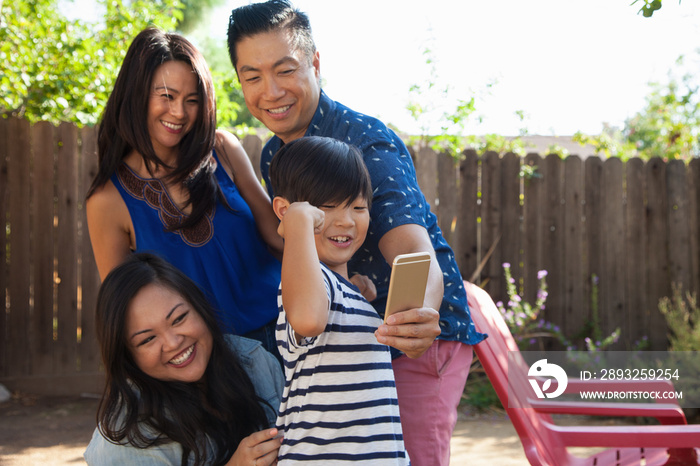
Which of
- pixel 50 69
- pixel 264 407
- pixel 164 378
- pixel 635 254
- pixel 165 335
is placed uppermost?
pixel 50 69

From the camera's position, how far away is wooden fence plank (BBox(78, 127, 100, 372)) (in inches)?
211

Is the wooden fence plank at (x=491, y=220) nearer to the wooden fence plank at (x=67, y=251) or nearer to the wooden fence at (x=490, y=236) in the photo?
the wooden fence at (x=490, y=236)

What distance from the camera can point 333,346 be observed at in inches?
63.6

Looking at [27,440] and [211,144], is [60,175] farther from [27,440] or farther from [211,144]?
[211,144]

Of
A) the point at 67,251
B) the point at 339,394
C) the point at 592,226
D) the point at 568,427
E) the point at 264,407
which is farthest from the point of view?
the point at 592,226

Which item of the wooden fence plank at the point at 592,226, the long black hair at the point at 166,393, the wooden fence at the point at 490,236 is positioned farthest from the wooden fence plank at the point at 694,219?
the long black hair at the point at 166,393

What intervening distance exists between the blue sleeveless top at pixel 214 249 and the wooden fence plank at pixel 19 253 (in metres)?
3.53

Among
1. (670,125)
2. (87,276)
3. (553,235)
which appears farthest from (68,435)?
(670,125)

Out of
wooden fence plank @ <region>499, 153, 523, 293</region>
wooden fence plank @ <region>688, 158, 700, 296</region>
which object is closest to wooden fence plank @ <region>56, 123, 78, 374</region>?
wooden fence plank @ <region>499, 153, 523, 293</region>

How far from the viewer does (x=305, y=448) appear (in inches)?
63.4

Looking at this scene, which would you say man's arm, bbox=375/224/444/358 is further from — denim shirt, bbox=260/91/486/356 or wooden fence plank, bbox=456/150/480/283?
wooden fence plank, bbox=456/150/480/283

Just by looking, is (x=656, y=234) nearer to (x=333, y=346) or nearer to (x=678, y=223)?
(x=678, y=223)

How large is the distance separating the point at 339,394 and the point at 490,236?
14.6 ft

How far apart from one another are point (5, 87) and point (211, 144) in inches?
179
